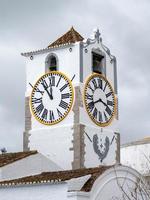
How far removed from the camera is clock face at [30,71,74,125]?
3581 centimetres

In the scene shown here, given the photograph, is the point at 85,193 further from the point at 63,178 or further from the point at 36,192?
the point at 36,192

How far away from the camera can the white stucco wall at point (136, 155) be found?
45969mm

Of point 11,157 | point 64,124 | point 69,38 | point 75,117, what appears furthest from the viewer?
point 69,38

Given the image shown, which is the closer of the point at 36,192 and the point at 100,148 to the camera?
the point at 36,192

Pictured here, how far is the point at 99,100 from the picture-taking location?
36.6 metres

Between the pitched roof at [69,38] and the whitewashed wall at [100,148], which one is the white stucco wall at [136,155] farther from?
the pitched roof at [69,38]

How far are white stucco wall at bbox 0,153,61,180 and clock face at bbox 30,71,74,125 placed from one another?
2.60 metres

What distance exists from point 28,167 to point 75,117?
3.88 metres

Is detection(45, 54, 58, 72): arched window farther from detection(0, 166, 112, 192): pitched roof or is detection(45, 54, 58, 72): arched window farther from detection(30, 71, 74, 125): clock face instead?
detection(0, 166, 112, 192): pitched roof

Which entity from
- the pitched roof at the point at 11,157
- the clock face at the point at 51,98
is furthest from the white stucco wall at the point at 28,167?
the clock face at the point at 51,98

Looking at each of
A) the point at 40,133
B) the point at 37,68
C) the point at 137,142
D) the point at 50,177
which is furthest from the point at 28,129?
the point at 137,142

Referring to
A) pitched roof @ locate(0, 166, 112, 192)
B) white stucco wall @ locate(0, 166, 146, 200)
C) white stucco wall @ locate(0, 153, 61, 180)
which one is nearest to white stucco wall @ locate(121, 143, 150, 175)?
white stucco wall @ locate(0, 153, 61, 180)

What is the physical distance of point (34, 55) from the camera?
37938 mm

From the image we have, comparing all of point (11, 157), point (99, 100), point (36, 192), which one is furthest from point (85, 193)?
point (99, 100)
